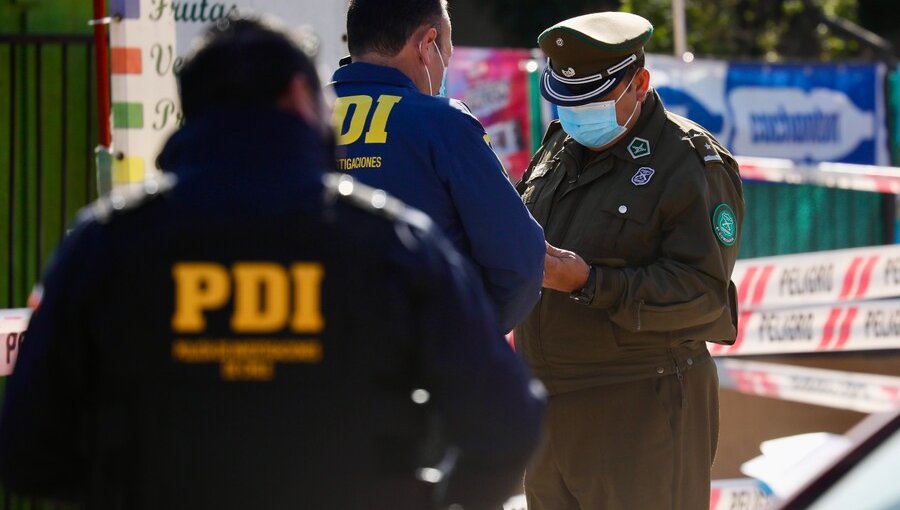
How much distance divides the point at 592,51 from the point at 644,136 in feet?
1.00

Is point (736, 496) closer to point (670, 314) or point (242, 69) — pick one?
point (670, 314)

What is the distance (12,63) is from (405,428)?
4610 mm

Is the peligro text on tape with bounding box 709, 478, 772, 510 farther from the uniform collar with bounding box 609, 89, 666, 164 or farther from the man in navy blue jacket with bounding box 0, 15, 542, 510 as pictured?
the man in navy blue jacket with bounding box 0, 15, 542, 510

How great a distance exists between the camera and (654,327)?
3.90 m

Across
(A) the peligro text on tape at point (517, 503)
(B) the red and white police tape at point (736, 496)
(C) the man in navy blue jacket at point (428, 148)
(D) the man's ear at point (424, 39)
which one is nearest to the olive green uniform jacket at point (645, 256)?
(C) the man in navy blue jacket at point (428, 148)

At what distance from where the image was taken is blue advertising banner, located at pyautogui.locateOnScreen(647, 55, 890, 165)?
9773 mm

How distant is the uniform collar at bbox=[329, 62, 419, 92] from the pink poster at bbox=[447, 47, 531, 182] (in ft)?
18.8

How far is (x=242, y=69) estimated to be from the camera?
7.03ft

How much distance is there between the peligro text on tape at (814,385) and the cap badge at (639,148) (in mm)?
3493

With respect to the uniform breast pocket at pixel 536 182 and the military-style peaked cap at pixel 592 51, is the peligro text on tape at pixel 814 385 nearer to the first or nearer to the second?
the uniform breast pocket at pixel 536 182

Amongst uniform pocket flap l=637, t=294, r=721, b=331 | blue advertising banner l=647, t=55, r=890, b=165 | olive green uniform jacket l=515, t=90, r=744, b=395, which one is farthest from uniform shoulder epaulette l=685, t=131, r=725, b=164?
blue advertising banner l=647, t=55, r=890, b=165

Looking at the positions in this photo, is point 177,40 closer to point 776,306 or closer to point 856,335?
point 776,306

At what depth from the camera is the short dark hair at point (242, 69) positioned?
7.04ft

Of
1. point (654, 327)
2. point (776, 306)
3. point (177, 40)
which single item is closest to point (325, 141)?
point (654, 327)
